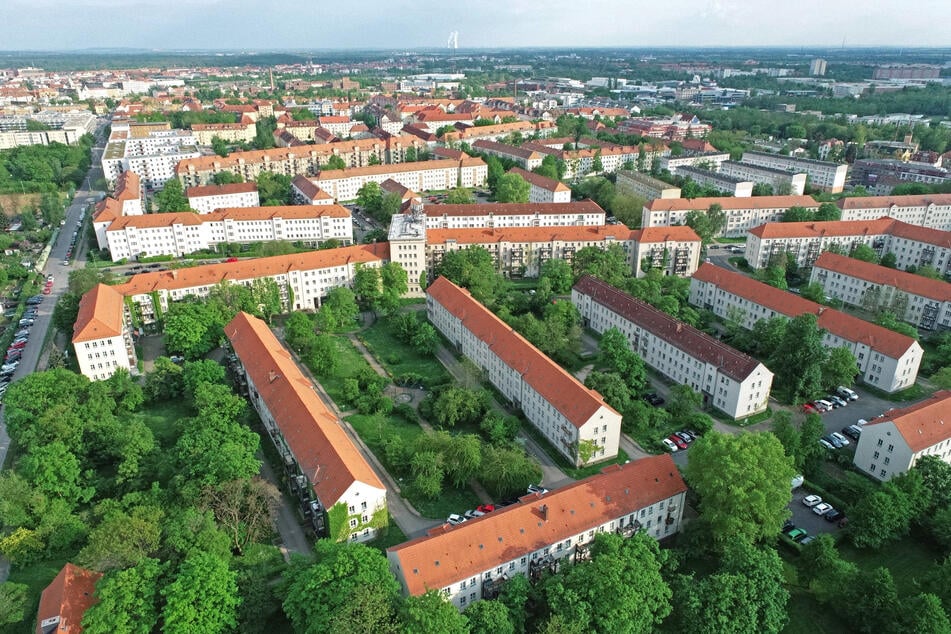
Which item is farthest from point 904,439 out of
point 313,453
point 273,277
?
point 273,277

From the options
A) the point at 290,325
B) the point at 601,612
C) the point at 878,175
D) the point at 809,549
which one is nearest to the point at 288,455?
the point at 290,325

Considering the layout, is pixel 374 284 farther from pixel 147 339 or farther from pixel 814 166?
pixel 814 166

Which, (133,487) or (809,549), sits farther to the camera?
(133,487)

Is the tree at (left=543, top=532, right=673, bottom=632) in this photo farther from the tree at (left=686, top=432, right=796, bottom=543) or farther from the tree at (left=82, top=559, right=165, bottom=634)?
the tree at (left=82, top=559, right=165, bottom=634)

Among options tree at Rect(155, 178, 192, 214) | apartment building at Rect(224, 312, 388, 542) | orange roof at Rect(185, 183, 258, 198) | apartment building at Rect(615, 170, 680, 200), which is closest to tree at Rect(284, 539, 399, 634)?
apartment building at Rect(224, 312, 388, 542)

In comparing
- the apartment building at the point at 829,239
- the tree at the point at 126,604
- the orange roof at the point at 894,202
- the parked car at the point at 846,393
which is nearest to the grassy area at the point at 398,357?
the tree at the point at 126,604

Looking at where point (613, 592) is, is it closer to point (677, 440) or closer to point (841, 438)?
point (677, 440)
